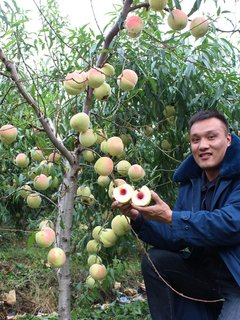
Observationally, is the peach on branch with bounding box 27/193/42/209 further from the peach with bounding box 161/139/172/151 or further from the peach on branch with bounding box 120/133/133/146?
the peach with bounding box 161/139/172/151

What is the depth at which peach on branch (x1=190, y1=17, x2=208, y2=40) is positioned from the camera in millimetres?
1854

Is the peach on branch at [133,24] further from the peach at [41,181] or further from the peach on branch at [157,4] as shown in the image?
the peach at [41,181]

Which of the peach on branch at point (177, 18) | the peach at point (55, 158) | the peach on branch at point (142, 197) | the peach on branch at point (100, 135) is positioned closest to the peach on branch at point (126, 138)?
the peach on branch at point (100, 135)

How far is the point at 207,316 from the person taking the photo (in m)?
2.15

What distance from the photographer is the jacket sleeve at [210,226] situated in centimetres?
179

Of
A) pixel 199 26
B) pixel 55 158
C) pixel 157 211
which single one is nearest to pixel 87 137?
pixel 55 158

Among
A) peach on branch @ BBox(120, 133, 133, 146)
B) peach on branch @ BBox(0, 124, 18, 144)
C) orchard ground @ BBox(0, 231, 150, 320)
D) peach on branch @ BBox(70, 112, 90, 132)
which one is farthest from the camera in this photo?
orchard ground @ BBox(0, 231, 150, 320)

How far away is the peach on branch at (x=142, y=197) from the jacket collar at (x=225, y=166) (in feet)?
1.23

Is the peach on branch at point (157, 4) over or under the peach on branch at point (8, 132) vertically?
over

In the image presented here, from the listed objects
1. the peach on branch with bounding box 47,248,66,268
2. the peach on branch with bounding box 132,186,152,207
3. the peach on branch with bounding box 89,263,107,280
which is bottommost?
the peach on branch with bounding box 89,263,107,280

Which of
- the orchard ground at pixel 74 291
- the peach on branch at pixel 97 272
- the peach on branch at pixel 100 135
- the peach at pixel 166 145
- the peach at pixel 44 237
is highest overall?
the peach on branch at pixel 100 135

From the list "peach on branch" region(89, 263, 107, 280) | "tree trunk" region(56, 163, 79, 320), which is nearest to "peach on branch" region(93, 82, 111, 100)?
"tree trunk" region(56, 163, 79, 320)

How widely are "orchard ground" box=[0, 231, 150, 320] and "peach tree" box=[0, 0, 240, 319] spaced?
1.73ft

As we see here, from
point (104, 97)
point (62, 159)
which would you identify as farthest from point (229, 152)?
point (62, 159)
